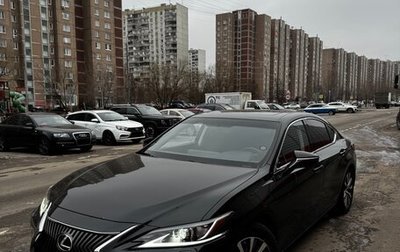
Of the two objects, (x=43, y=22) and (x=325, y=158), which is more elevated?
(x=43, y=22)

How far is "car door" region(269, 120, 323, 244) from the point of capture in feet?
11.3

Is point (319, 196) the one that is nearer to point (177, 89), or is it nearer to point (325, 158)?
point (325, 158)

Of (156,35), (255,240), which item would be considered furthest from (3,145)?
(156,35)

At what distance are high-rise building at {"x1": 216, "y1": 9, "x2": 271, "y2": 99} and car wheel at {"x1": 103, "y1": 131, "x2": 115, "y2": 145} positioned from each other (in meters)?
84.2

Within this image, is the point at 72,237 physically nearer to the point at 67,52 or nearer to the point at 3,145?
the point at 3,145

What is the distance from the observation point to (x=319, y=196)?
4.37 metres

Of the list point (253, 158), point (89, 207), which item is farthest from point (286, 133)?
point (89, 207)

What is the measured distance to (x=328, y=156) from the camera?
4754 mm

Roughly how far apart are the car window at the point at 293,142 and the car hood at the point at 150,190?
0.49m

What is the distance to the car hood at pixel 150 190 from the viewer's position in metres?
2.64

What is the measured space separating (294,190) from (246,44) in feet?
330

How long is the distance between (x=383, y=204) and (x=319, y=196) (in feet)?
7.66

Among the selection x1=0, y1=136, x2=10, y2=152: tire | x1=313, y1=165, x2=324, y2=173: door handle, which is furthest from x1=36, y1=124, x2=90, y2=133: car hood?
x1=313, y1=165, x2=324, y2=173: door handle

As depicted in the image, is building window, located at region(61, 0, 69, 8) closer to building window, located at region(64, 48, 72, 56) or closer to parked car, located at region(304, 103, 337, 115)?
building window, located at region(64, 48, 72, 56)
